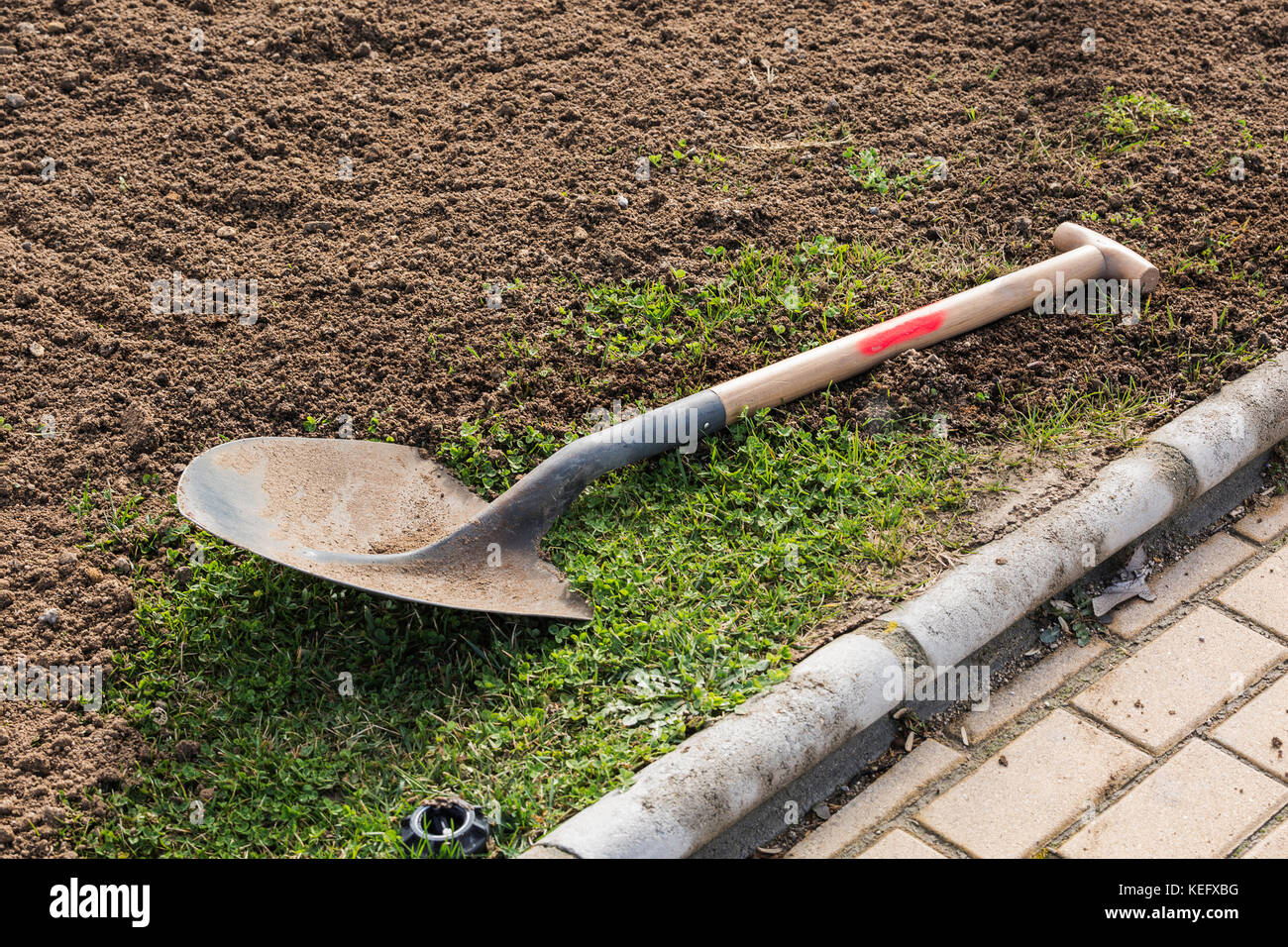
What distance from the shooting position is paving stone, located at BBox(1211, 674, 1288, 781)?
3045 mm

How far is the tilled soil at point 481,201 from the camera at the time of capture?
3.77 meters

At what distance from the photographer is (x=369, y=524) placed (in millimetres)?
3383

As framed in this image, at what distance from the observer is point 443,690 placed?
311 centimetres

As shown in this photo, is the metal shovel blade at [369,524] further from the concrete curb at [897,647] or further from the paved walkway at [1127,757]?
the paved walkway at [1127,757]

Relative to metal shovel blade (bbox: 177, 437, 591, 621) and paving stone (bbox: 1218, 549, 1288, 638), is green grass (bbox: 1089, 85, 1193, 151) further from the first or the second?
metal shovel blade (bbox: 177, 437, 591, 621)

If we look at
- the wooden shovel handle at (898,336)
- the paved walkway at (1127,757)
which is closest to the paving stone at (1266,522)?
the paved walkway at (1127,757)

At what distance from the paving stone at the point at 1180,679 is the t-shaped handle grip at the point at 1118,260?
128 centimetres

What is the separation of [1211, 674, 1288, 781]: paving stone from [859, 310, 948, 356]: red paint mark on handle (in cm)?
149

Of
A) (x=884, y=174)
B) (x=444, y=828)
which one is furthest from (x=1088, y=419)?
(x=444, y=828)

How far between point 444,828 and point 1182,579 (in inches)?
91.7

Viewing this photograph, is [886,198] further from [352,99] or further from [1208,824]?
[1208,824]

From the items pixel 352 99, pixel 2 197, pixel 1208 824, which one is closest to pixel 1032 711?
pixel 1208 824

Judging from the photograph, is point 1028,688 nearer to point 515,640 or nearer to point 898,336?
point 898,336

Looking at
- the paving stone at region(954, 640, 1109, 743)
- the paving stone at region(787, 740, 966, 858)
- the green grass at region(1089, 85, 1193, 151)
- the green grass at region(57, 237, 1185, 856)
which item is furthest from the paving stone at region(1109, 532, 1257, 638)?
the green grass at region(1089, 85, 1193, 151)
